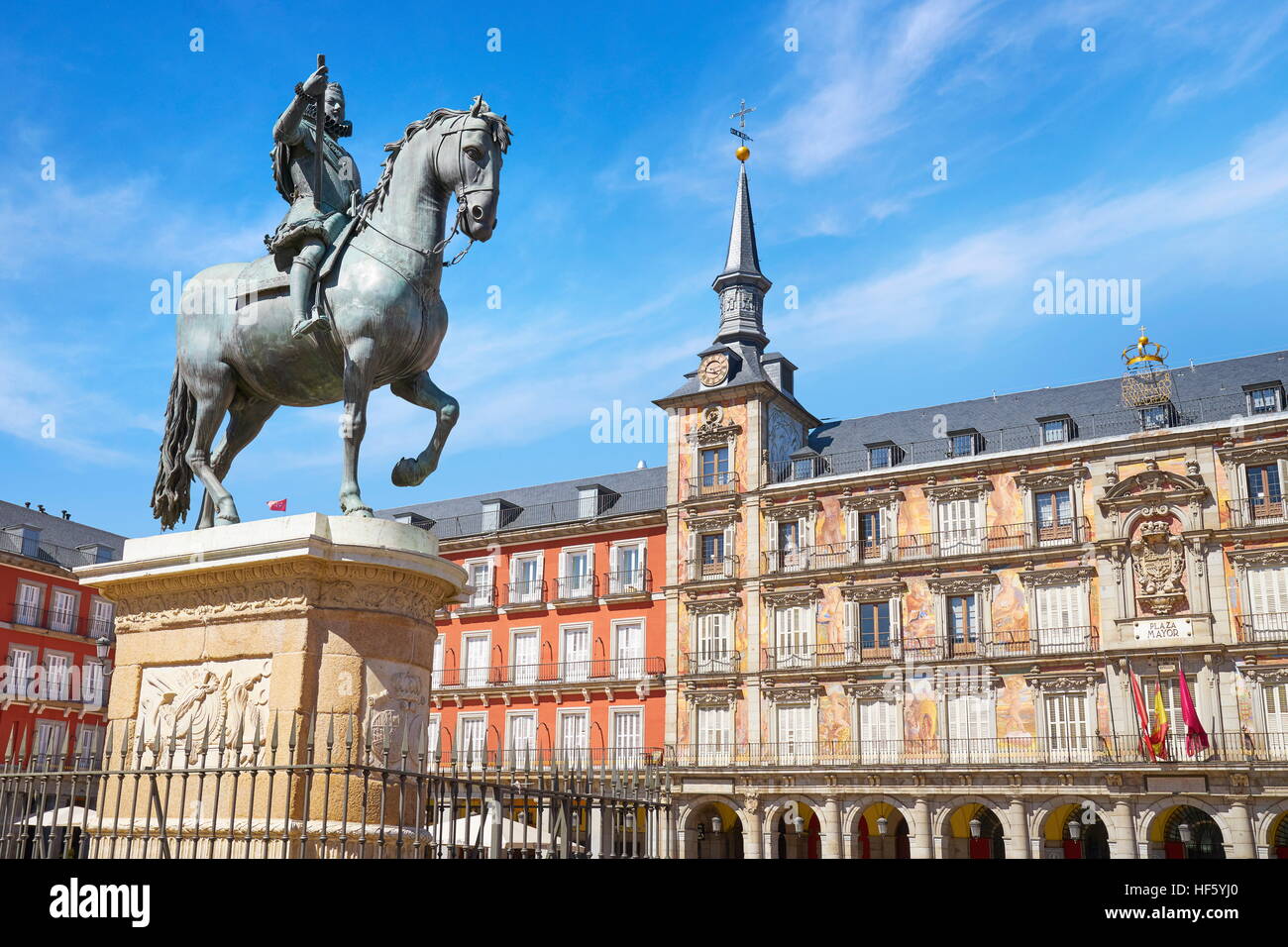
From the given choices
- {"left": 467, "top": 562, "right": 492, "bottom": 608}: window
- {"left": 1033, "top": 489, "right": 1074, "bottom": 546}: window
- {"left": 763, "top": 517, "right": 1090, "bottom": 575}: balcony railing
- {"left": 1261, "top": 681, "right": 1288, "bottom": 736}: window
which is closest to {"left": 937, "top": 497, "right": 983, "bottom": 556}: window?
{"left": 763, "top": 517, "right": 1090, "bottom": 575}: balcony railing

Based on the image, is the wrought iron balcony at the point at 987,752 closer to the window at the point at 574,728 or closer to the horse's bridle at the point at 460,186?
the window at the point at 574,728

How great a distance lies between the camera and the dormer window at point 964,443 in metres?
38.2

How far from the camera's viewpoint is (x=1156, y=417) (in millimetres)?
35562

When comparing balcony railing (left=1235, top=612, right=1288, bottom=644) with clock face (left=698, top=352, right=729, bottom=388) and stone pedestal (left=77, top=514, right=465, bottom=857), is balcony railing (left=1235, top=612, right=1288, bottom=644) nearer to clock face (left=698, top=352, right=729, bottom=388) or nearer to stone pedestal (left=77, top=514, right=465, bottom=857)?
clock face (left=698, top=352, right=729, bottom=388)

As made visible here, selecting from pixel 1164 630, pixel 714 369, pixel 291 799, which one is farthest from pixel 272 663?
pixel 714 369

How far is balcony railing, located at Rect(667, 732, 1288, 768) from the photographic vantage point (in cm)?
3144

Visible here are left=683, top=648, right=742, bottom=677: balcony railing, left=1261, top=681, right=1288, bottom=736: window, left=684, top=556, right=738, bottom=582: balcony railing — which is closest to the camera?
left=1261, top=681, right=1288, bottom=736: window

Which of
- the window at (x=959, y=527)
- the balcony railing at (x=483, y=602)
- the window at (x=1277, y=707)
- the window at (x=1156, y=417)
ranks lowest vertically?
the window at (x=1277, y=707)

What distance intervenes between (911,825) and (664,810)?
2936 centimetres

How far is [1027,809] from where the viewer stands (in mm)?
33594

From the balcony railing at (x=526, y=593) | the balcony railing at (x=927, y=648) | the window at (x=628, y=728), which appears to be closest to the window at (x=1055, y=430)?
the balcony railing at (x=927, y=648)

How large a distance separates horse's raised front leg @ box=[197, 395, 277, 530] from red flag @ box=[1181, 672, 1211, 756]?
29.4 meters
